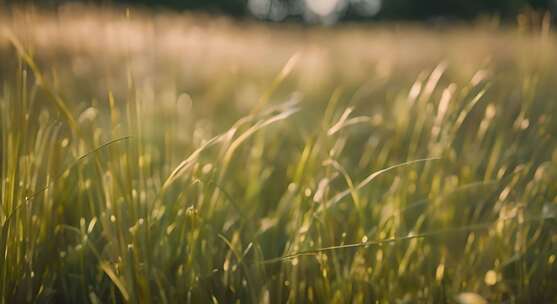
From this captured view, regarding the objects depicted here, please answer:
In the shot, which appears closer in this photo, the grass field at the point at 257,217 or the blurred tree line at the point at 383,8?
the grass field at the point at 257,217

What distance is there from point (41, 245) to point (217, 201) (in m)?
0.31

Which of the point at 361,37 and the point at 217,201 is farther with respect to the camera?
the point at 361,37

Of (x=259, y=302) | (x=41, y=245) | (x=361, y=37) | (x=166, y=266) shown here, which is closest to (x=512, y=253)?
(x=259, y=302)

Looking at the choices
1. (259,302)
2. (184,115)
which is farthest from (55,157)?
(184,115)

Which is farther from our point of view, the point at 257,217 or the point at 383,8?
the point at 383,8

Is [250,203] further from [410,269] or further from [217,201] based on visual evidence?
[410,269]

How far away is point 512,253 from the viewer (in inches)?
37.0

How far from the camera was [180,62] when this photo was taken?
3.21 metres

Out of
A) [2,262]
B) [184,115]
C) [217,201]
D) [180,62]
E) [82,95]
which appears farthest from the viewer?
[180,62]

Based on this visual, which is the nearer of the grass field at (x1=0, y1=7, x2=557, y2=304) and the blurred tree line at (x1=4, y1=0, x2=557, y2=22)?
the grass field at (x1=0, y1=7, x2=557, y2=304)

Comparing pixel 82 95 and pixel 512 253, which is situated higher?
pixel 512 253

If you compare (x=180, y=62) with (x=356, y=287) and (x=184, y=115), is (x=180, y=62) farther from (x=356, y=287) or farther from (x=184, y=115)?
(x=356, y=287)

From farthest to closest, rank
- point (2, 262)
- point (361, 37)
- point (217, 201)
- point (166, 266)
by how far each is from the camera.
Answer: point (361, 37) → point (217, 201) → point (166, 266) → point (2, 262)

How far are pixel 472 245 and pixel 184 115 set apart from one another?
1303 mm
